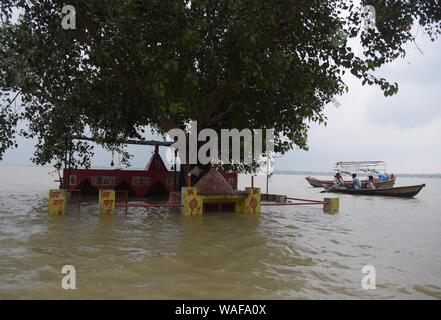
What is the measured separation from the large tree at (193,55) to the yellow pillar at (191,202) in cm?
222

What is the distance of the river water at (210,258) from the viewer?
197 inches

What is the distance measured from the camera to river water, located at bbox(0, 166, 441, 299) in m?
5.02

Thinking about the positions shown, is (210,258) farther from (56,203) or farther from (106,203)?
(56,203)

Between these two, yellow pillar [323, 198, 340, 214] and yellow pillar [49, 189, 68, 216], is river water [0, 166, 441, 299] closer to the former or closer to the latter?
yellow pillar [49, 189, 68, 216]

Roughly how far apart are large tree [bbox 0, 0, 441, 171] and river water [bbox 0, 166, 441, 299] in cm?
332

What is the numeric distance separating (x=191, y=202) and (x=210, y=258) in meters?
5.52

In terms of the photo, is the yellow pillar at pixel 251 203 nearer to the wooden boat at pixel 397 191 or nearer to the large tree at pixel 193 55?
the large tree at pixel 193 55

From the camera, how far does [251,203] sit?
1343 centimetres

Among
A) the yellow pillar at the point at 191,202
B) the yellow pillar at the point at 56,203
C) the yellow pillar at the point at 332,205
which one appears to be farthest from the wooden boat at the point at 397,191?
the yellow pillar at the point at 56,203

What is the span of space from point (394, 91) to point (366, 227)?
3.88m

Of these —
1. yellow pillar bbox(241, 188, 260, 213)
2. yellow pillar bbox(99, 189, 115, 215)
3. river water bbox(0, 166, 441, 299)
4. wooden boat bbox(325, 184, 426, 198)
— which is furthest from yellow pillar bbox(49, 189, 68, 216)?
wooden boat bbox(325, 184, 426, 198)

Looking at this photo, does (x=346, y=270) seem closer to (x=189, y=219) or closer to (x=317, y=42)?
(x=189, y=219)

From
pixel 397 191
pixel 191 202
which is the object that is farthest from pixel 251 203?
pixel 397 191
